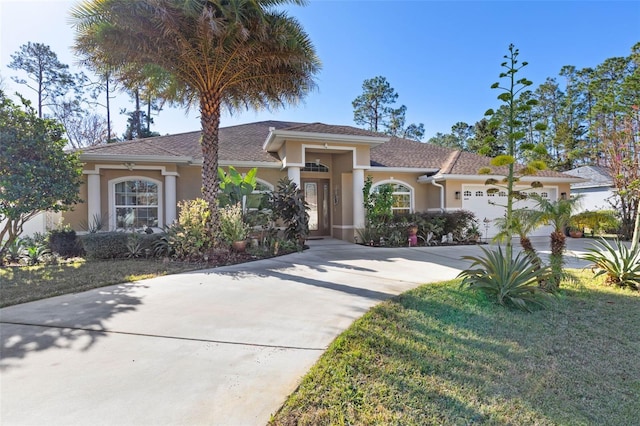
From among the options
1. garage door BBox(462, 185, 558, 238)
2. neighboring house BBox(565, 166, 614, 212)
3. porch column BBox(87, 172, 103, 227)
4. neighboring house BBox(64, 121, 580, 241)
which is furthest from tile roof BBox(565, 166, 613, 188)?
porch column BBox(87, 172, 103, 227)

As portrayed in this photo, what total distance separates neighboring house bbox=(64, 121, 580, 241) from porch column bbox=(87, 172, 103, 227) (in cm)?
→ 3

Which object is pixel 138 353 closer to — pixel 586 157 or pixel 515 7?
pixel 515 7

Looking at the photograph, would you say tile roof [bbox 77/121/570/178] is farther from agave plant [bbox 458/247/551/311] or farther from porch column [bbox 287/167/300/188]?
agave plant [bbox 458/247/551/311]

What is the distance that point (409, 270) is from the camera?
833 centimetres

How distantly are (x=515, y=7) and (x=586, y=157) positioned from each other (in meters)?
28.8

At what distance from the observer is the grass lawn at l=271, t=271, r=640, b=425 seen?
270 cm

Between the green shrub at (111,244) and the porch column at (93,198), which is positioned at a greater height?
the porch column at (93,198)

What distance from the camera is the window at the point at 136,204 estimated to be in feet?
42.0

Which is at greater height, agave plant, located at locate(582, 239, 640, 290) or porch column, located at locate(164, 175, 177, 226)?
porch column, located at locate(164, 175, 177, 226)

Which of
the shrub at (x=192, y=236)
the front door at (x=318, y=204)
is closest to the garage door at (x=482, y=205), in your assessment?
the front door at (x=318, y=204)

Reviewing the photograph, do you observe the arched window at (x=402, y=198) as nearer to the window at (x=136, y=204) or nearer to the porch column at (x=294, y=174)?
the porch column at (x=294, y=174)

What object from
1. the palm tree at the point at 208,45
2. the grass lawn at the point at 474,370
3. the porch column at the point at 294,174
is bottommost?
the grass lawn at the point at 474,370

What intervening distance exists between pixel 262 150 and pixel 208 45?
710cm

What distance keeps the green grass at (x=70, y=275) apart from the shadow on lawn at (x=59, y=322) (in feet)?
2.17
